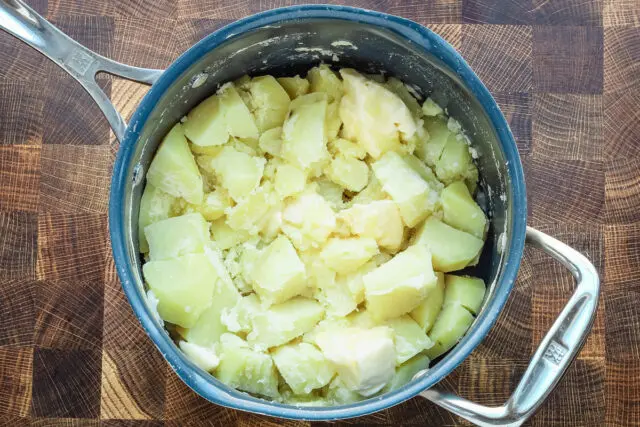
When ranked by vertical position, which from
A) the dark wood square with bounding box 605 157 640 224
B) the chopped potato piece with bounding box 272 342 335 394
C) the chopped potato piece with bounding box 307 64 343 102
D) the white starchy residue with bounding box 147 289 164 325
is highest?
the chopped potato piece with bounding box 307 64 343 102

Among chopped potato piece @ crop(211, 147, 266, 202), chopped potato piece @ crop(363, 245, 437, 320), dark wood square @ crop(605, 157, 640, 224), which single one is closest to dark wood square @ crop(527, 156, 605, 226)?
dark wood square @ crop(605, 157, 640, 224)

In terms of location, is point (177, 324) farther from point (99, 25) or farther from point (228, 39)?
point (99, 25)

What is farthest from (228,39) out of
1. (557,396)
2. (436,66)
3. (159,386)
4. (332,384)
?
(557,396)

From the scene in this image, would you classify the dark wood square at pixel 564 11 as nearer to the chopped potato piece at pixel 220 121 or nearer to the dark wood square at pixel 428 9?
the dark wood square at pixel 428 9

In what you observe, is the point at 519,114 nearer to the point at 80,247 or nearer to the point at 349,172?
the point at 349,172

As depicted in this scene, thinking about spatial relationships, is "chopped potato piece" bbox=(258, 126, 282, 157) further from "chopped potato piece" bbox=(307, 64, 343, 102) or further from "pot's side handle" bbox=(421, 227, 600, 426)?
"pot's side handle" bbox=(421, 227, 600, 426)
